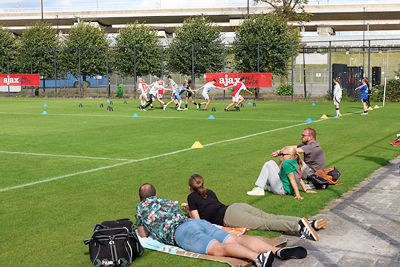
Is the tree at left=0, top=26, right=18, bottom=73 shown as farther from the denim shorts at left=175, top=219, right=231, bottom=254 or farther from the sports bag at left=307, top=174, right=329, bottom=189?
the denim shorts at left=175, top=219, right=231, bottom=254

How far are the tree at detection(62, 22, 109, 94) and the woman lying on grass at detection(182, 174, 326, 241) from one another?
44.0 metres

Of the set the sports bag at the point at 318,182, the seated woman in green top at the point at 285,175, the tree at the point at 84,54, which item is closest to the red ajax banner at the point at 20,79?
the tree at the point at 84,54

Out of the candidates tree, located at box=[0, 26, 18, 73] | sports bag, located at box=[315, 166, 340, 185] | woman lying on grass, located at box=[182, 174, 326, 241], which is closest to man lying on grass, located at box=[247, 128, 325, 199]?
sports bag, located at box=[315, 166, 340, 185]

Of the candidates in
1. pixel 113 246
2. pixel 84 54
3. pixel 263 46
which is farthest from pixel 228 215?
pixel 84 54

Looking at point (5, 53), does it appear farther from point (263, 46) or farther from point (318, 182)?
point (318, 182)

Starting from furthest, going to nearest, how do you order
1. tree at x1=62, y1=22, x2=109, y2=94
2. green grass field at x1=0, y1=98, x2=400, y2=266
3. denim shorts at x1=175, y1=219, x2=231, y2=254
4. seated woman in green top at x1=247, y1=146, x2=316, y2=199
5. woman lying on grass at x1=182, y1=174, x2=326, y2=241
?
1. tree at x1=62, y1=22, x2=109, y2=94
2. seated woman in green top at x1=247, y1=146, x2=316, y2=199
3. green grass field at x1=0, y1=98, x2=400, y2=266
4. woman lying on grass at x1=182, y1=174, x2=326, y2=241
5. denim shorts at x1=175, y1=219, x2=231, y2=254

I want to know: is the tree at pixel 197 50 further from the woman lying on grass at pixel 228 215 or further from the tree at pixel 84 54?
the woman lying on grass at pixel 228 215

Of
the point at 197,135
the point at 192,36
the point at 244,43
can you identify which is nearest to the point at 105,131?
the point at 197,135

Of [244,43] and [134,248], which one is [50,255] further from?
[244,43]

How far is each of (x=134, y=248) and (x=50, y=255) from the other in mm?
1032

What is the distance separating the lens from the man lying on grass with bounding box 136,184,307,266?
5938 mm

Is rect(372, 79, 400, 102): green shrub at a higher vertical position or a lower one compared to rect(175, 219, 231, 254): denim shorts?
higher

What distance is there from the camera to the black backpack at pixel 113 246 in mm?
5936

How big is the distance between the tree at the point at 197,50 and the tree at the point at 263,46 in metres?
2.57
